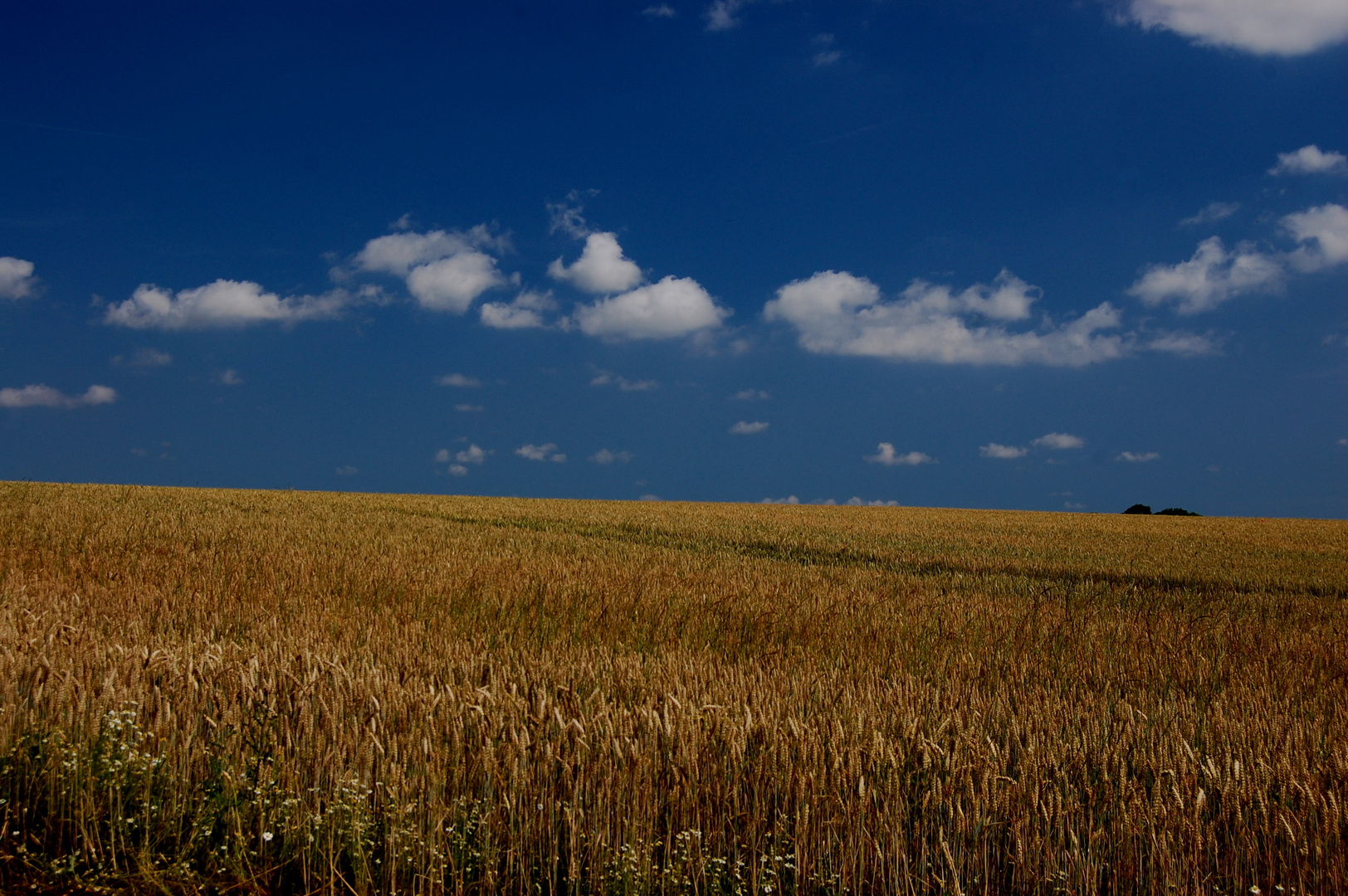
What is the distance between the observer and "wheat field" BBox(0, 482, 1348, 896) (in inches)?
98.2

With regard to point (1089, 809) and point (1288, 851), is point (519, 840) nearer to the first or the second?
point (1089, 809)

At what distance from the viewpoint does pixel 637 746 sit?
2904mm

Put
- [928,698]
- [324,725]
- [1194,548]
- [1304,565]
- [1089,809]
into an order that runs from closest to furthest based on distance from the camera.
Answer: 1. [1089,809]
2. [324,725]
3. [928,698]
4. [1304,565]
5. [1194,548]

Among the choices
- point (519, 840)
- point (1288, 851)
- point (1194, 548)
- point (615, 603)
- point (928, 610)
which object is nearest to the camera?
point (519, 840)

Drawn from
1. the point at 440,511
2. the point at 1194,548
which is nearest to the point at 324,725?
the point at 440,511

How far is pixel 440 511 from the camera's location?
21.4 meters

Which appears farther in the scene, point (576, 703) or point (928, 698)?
point (928, 698)

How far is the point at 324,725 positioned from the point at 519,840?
1.26 meters

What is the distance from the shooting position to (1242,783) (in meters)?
3.09

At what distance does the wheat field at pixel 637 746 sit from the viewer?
8.18ft

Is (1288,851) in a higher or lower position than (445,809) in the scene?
lower

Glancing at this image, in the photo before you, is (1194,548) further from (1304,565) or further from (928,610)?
(928,610)

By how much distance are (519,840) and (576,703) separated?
0.94 m

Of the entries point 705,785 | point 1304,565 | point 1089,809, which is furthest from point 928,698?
point 1304,565
